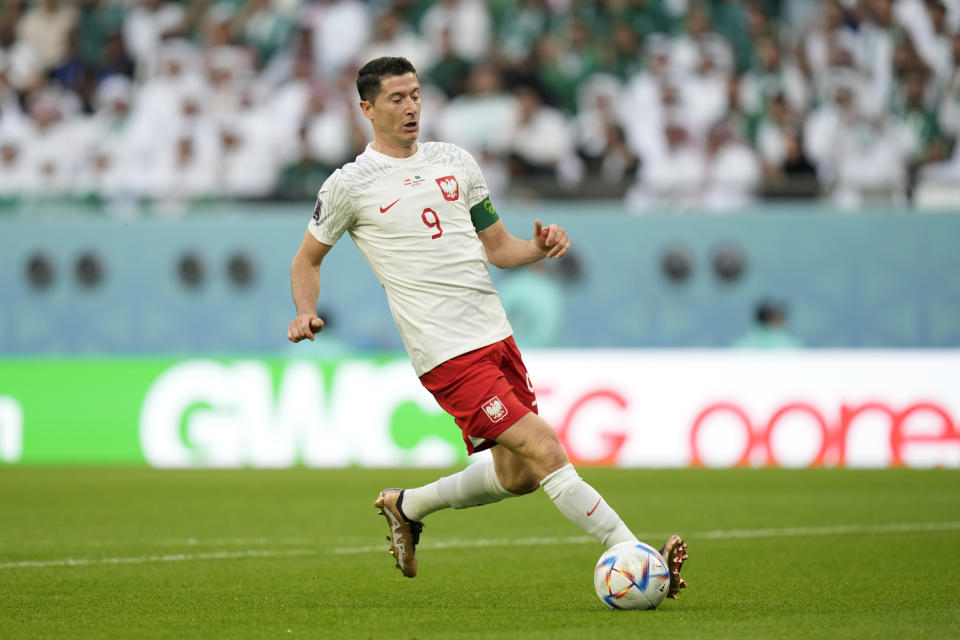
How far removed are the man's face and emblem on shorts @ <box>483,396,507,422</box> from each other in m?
1.14

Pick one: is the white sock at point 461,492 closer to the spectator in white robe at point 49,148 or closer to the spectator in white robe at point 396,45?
the spectator in white robe at point 396,45

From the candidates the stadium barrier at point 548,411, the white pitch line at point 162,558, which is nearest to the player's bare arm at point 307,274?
the white pitch line at point 162,558

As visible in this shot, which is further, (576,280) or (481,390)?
(576,280)

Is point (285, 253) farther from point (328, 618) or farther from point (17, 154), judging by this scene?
point (328, 618)

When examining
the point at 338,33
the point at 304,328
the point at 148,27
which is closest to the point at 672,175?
the point at 338,33

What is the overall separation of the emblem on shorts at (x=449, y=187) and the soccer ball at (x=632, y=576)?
5.20 feet

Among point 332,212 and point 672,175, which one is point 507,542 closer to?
point 332,212

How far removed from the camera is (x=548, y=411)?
14.8 meters

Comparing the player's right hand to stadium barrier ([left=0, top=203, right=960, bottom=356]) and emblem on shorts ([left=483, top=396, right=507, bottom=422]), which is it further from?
stadium barrier ([left=0, top=203, right=960, bottom=356])

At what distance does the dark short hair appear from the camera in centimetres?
613

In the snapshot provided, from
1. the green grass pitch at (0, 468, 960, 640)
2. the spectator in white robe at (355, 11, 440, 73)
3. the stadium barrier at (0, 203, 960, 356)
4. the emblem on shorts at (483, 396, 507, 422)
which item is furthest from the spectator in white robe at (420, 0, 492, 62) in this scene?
the emblem on shorts at (483, 396, 507, 422)

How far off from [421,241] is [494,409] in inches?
31.1

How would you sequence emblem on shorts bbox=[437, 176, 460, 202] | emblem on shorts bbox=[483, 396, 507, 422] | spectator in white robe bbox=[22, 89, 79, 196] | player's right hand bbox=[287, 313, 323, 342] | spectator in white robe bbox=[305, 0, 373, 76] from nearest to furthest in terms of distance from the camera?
player's right hand bbox=[287, 313, 323, 342]
emblem on shorts bbox=[483, 396, 507, 422]
emblem on shorts bbox=[437, 176, 460, 202]
spectator in white robe bbox=[22, 89, 79, 196]
spectator in white robe bbox=[305, 0, 373, 76]

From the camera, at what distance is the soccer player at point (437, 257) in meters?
5.97
